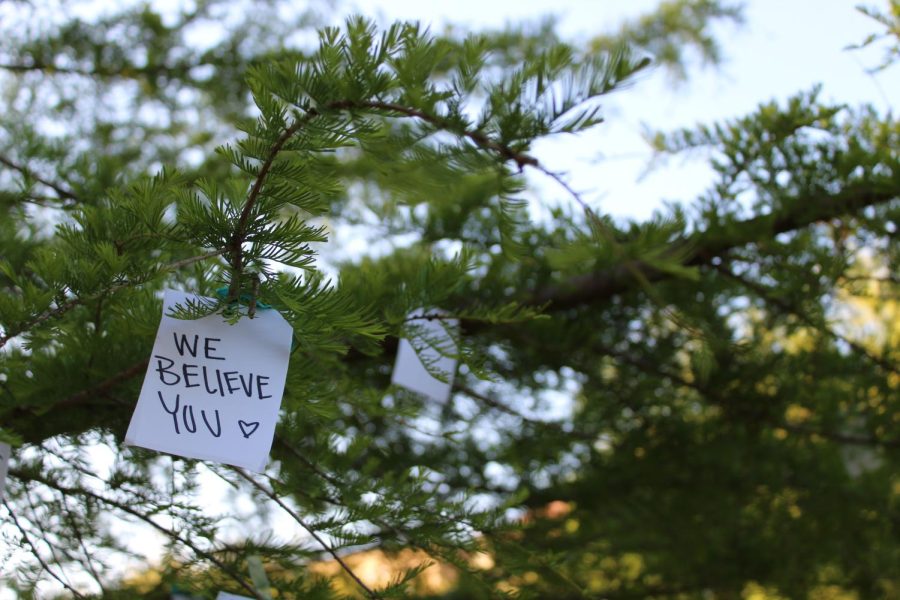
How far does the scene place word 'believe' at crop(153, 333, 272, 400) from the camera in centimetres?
59

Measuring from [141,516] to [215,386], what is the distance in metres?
0.17

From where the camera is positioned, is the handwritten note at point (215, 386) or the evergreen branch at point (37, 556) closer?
the handwritten note at point (215, 386)

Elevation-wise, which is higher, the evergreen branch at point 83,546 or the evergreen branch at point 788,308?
the evergreen branch at point 788,308

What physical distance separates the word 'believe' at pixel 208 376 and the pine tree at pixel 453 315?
3 centimetres

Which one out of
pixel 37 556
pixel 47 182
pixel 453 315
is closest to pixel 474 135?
pixel 453 315

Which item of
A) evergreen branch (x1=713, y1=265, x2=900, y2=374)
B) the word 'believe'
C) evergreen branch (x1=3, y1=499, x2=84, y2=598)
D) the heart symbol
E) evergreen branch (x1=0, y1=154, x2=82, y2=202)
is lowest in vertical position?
evergreen branch (x1=3, y1=499, x2=84, y2=598)

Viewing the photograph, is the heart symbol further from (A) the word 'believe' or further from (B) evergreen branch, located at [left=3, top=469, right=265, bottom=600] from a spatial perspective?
(B) evergreen branch, located at [left=3, top=469, right=265, bottom=600]

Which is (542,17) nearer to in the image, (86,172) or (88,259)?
(86,172)

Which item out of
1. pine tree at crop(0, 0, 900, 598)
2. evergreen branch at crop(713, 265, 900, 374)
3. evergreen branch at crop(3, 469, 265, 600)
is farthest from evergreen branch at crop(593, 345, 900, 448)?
evergreen branch at crop(3, 469, 265, 600)

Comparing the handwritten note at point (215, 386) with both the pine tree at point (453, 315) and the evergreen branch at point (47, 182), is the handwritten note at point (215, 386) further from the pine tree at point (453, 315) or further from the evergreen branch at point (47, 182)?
the evergreen branch at point (47, 182)

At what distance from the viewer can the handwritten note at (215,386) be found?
58cm

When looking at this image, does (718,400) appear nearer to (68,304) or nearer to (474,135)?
(474,135)

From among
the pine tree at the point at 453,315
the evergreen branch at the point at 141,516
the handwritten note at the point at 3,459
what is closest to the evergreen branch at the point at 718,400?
the pine tree at the point at 453,315

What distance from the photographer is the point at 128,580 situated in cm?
101
